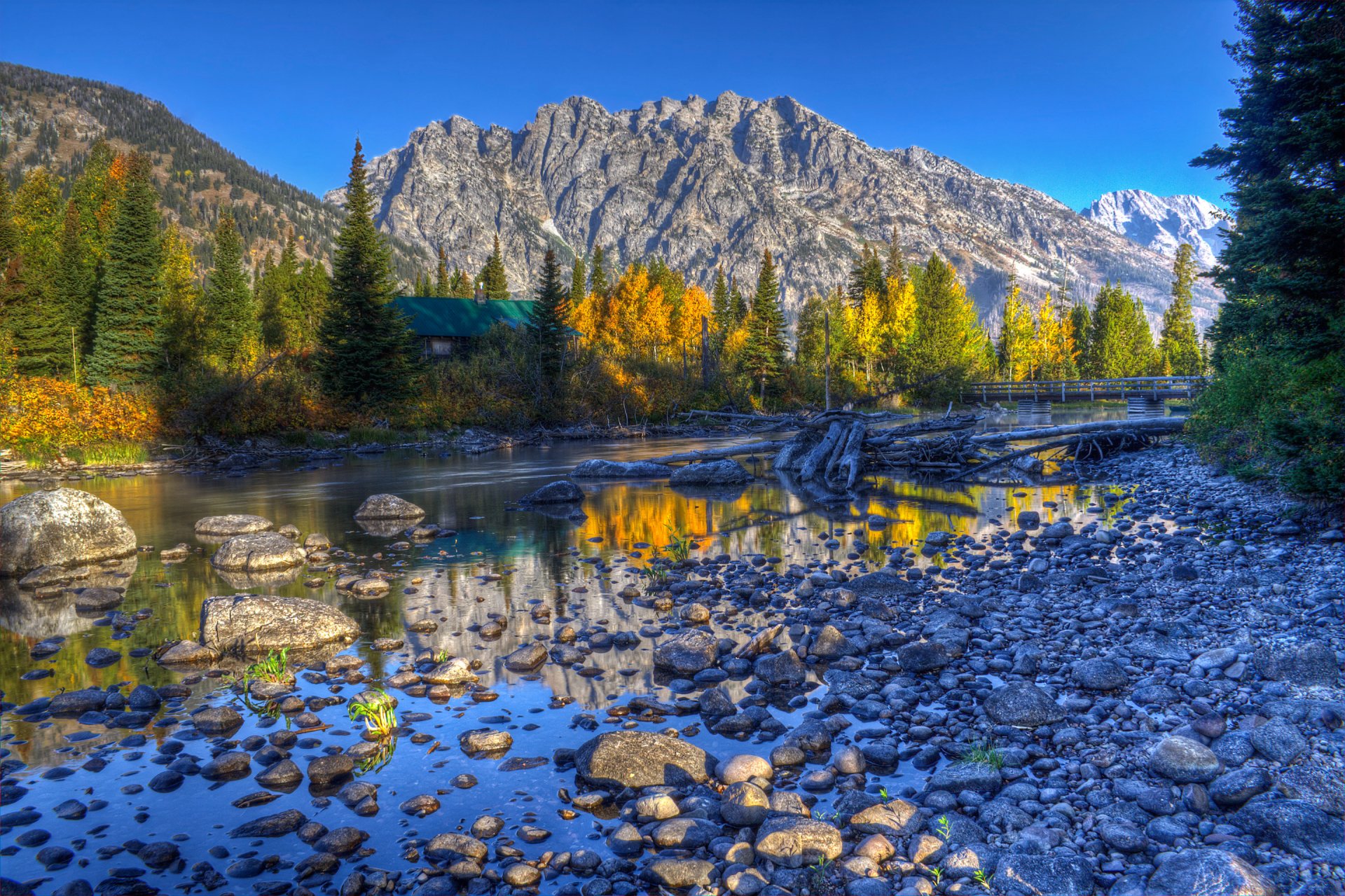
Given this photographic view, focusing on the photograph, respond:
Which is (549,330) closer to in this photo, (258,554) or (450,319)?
(450,319)

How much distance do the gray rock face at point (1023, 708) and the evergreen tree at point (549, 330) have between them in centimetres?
4060

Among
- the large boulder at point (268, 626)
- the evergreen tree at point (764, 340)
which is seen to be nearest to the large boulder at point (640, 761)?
the large boulder at point (268, 626)

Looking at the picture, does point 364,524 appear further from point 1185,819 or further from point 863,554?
point 1185,819

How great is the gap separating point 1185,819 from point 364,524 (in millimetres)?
14446

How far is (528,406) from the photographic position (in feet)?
140

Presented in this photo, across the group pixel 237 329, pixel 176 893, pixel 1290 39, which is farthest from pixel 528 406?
pixel 176 893

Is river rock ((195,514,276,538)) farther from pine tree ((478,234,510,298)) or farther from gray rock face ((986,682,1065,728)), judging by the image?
pine tree ((478,234,510,298))

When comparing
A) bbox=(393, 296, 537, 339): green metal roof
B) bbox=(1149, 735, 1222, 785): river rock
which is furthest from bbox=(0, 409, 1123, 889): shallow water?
bbox=(393, 296, 537, 339): green metal roof

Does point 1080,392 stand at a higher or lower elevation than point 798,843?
higher

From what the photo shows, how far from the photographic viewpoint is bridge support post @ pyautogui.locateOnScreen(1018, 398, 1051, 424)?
42.5 meters

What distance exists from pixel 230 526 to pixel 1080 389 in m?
58.0

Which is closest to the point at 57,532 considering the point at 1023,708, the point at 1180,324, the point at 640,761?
the point at 640,761

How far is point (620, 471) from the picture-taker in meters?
22.4

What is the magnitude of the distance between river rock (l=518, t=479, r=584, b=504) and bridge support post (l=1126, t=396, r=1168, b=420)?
2791cm
